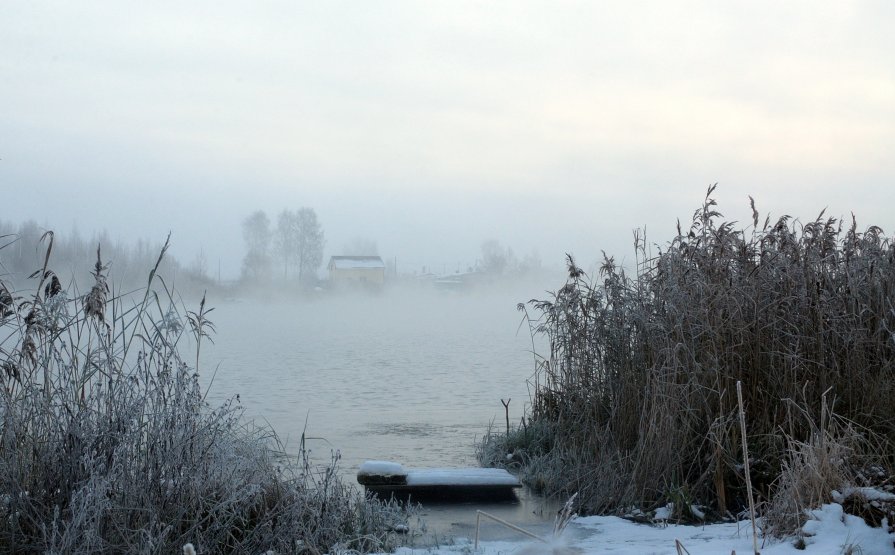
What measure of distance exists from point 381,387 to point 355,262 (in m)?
68.8

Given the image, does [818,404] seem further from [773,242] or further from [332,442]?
[332,442]

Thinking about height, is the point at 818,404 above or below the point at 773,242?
below

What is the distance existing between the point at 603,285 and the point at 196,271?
36.6m

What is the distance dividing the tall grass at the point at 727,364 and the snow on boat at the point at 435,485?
0.50 metres

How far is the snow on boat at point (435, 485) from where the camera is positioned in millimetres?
6992

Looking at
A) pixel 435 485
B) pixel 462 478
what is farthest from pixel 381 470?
pixel 462 478

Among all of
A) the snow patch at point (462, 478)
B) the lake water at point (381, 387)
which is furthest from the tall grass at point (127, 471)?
the snow patch at point (462, 478)

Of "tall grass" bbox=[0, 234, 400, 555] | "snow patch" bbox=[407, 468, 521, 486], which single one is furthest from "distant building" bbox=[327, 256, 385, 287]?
"tall grass" bbox=[0, 234, 400, 555]

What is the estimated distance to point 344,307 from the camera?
7375 cm

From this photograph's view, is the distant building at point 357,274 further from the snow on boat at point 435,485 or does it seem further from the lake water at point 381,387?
the snow on boat at point 435,485

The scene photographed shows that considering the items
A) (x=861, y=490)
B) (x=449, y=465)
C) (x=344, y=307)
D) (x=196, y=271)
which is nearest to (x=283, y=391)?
(x=449, y=465)

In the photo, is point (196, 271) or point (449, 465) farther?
point (196, 271)

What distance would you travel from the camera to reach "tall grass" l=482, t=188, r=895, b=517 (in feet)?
20.1

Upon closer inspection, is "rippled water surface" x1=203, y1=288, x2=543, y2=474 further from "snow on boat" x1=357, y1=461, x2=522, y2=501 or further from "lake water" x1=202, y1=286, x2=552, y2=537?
"snow on boat" x1=357, y1=461, x2=522, y2=501
